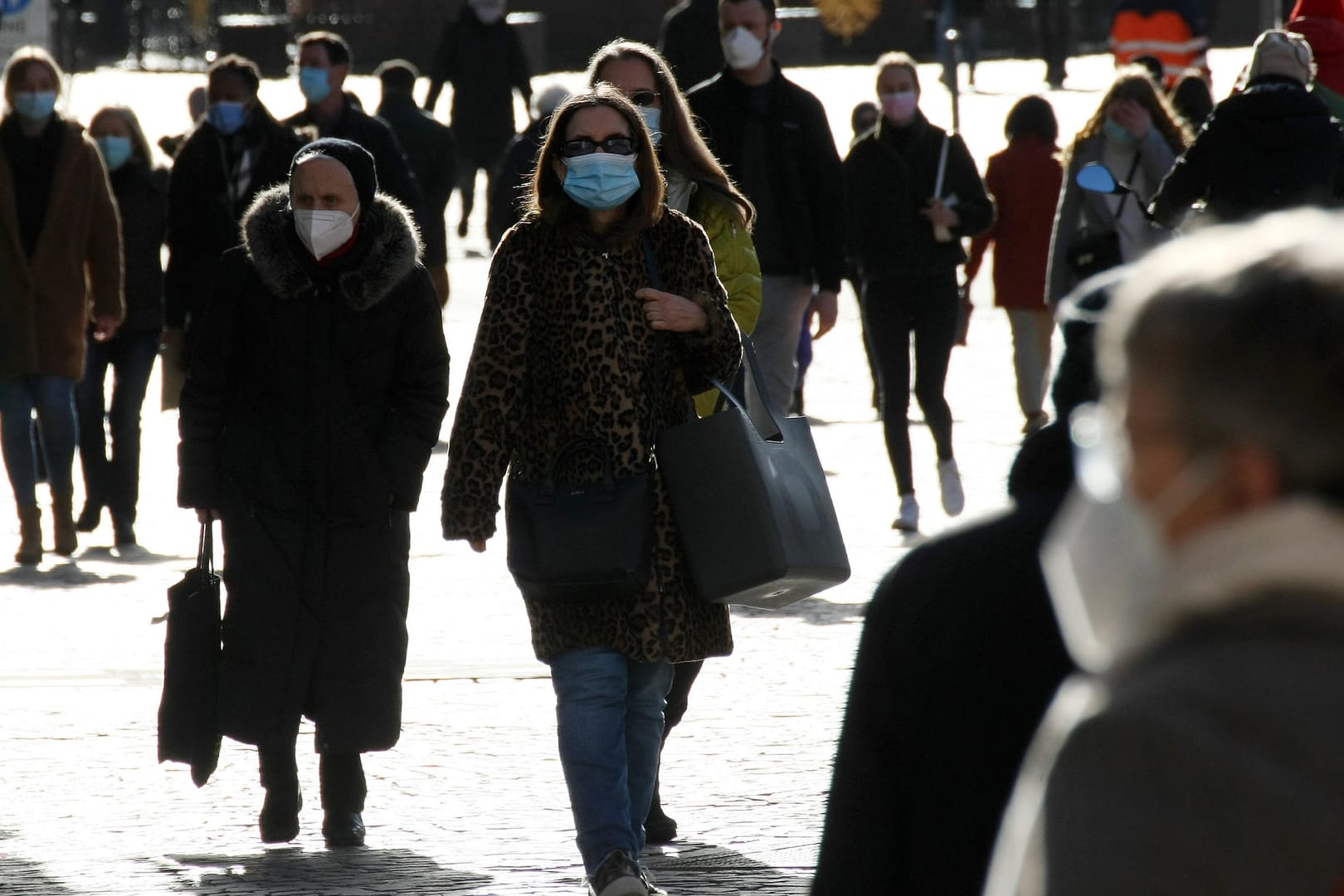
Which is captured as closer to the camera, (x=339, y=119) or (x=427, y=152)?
(x=339, y=119)

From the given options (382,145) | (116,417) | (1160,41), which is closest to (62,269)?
(116,417)

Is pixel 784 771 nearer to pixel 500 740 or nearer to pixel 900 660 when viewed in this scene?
pixel 500 740

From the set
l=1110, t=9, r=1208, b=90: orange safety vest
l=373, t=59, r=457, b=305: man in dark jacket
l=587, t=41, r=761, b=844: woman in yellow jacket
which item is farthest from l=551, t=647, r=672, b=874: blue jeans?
l=1110, t=9, r=1208, b=90: orange safety vest

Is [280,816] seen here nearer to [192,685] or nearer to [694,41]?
[192,685]

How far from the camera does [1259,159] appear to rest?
7141 millimetres

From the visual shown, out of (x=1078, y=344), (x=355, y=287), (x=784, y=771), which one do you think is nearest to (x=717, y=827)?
(x=784, y=771)

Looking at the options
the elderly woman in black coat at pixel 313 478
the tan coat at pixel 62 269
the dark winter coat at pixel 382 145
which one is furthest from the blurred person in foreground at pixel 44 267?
the elderly woman in black coat at pixel 313 478

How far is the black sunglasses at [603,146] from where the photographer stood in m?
5.21

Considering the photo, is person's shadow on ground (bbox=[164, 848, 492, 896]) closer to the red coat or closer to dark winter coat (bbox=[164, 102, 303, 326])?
dark winter coat (bbox=[164, 102, 303, 326])

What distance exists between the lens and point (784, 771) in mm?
6305

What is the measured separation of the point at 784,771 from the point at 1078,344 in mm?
3878

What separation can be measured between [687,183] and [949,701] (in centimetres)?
385

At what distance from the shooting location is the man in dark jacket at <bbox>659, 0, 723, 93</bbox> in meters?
11.3

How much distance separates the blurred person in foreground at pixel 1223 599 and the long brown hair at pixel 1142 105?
8.26 m
